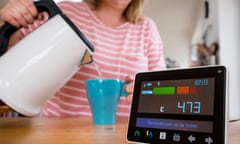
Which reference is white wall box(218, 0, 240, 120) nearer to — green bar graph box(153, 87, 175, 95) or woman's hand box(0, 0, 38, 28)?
woman's hand box(0, 0, 38, 28)

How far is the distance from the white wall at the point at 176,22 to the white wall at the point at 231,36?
0.92 m

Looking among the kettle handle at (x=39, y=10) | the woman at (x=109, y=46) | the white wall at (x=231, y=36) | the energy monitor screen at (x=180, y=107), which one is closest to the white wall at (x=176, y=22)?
the white wall at (x=231, y=36)

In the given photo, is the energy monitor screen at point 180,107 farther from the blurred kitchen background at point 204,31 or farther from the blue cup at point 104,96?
the blue cup at point 104,96

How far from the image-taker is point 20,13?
1.93 feet

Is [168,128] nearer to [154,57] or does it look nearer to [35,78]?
[35,78]

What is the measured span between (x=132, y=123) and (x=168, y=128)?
6 centimetres

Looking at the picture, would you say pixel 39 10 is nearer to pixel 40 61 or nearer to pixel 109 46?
pixel 40 61

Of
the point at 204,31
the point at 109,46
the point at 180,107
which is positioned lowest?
the point at 180,107

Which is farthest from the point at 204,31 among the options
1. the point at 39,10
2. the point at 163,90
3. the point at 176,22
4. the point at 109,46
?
the point at 163,90

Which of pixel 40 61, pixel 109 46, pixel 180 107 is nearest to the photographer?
pixel 180 107

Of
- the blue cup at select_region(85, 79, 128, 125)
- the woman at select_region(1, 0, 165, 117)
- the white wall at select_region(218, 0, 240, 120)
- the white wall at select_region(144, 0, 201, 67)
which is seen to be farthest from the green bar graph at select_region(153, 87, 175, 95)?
the white wall at select_region(144, 0, 201, 67)

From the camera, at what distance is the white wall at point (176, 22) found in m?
4.21

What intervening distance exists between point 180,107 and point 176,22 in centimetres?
518

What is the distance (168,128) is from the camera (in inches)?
12.6
